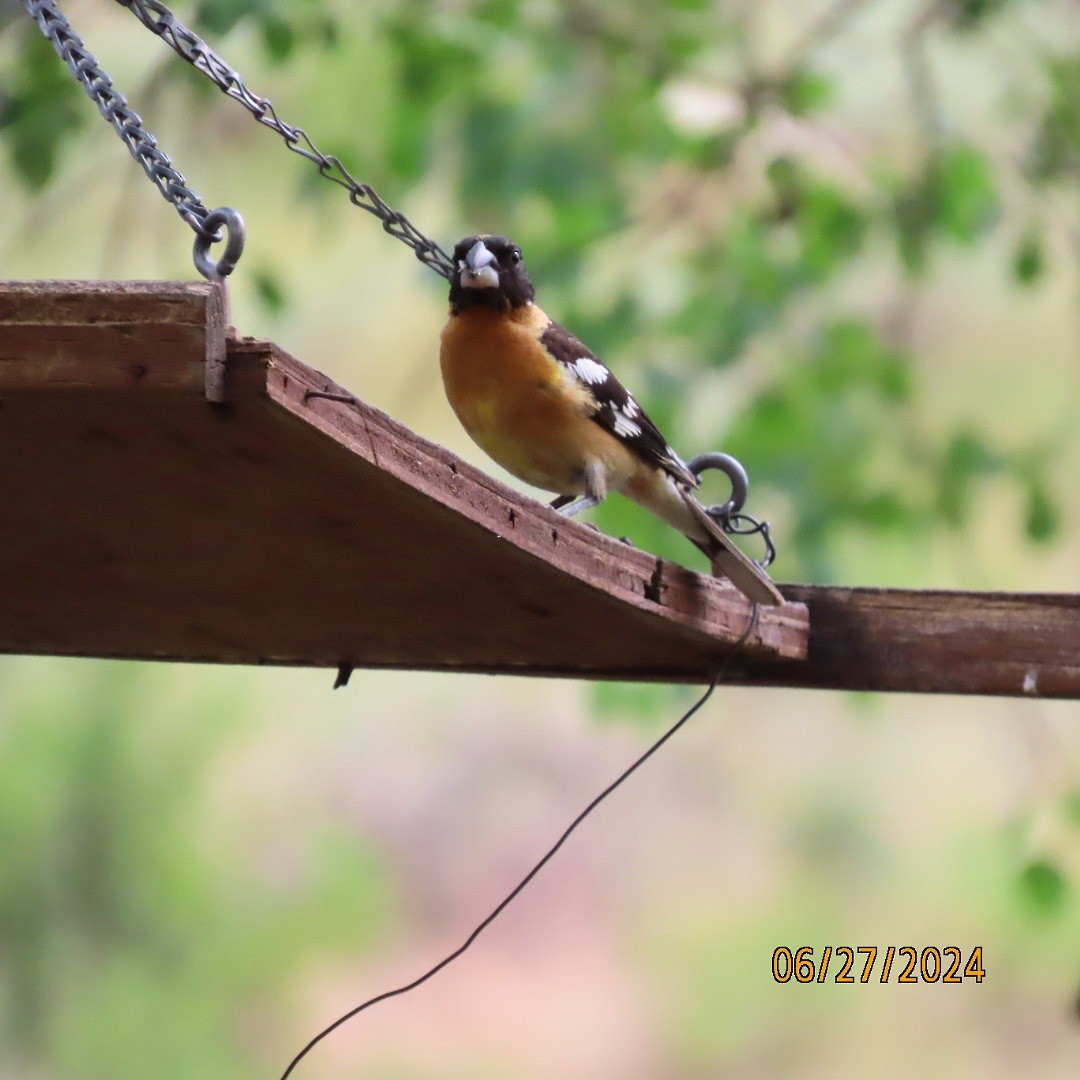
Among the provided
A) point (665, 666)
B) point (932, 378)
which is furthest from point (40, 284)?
point (932, 378)

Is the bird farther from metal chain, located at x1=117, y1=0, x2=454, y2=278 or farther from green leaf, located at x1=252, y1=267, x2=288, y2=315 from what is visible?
green leaf, located at x1=252, y1=267, x2=288, y2=315

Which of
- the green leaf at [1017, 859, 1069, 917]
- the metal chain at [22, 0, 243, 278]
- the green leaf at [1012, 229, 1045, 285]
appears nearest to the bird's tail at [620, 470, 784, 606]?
the metal chain at [22, 0, 243, 278]

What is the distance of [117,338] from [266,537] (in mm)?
471

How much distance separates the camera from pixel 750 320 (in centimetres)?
551

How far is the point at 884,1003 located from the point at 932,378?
9.78ft

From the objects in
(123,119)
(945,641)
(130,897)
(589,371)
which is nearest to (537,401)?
(589,371)

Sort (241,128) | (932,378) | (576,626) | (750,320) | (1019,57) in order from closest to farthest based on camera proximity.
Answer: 1. (576,626)
2. (750,320)
3. (1019,57)
4. (241,128)
5. (932,378)

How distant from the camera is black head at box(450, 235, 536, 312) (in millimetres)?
2881

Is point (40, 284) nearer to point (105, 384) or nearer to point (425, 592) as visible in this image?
point (105, 384)

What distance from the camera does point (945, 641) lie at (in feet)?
8.86

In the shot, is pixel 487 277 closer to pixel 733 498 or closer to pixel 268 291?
pixel 733 498

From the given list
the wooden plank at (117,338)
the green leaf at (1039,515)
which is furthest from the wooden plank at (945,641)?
the green leaf at (1039,515)

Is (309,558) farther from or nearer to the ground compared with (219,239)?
nearer to the ground

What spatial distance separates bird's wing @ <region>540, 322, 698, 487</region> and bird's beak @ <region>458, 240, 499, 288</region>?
15 centimetres
